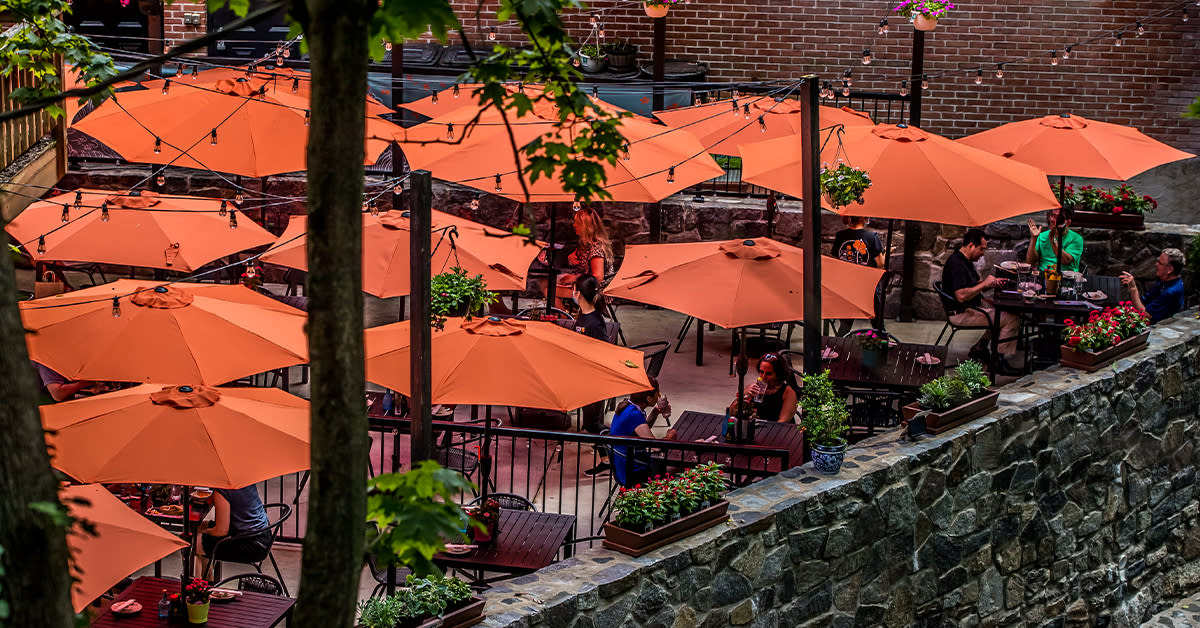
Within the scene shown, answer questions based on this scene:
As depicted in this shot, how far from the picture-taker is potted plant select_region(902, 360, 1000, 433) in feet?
30.1

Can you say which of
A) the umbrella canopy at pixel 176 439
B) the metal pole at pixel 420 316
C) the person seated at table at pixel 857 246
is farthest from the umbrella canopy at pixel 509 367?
the person seated at table at pixel 857 246

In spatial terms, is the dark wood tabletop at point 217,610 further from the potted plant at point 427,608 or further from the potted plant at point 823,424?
the potted plant at point 823,424

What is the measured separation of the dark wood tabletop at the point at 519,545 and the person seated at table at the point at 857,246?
4502 mm

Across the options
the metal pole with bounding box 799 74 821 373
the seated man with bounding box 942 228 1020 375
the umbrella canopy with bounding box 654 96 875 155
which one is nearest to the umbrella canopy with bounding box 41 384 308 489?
the metal pole with bounding box 799 74 821 373

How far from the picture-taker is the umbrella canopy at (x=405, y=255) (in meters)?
9.37

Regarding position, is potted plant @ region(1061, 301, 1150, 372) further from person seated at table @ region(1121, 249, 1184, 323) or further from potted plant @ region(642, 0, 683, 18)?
potted plant @ region(642, 0, 683, 18)

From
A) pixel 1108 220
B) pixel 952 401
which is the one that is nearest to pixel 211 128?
pixel 952 401

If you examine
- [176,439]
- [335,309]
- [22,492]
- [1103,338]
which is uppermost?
[335,309]

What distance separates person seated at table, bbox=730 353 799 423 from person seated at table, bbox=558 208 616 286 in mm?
2621

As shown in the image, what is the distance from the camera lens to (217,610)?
656 centimetres

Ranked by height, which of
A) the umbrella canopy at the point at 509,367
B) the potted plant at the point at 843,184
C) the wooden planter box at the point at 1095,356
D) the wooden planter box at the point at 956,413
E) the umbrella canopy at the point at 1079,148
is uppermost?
the umbrella canopy at the point at 1079,148

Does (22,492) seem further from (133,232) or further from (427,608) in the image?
(133,232)

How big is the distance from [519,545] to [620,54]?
921 cm

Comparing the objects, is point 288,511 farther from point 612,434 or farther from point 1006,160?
point 1006,160
